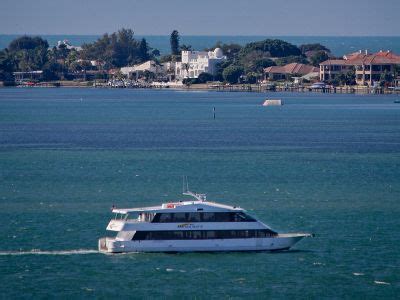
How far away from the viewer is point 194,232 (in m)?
55.7

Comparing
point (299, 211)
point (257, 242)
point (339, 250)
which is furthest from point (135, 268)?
point (299, 211)

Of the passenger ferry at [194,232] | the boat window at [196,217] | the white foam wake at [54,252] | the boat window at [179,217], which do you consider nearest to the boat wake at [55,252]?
the white foam wake at [54,252]

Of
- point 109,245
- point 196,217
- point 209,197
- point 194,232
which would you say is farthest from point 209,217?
point 209,197

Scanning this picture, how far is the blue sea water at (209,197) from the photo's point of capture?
51.3 m

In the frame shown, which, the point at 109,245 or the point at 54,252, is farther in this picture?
the point at 54,252

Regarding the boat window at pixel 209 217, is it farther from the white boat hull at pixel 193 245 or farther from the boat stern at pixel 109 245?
the boat stern at pixel 109 245

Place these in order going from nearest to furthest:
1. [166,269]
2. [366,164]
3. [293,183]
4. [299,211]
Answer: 1. [166,269]
2. [299,211]
3. [293,183]
4. [366,164]

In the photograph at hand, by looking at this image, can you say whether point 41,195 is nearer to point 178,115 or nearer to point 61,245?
point 61,245

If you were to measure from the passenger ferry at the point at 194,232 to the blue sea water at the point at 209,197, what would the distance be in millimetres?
480

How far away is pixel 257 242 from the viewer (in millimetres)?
55625

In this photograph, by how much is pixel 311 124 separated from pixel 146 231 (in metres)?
107

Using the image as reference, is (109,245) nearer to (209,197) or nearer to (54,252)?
(54,252)

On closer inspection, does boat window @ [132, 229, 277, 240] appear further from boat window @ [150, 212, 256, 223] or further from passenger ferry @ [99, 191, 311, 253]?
boat window @ [150, 212, 256, 223]

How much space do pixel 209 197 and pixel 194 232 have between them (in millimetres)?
19446
